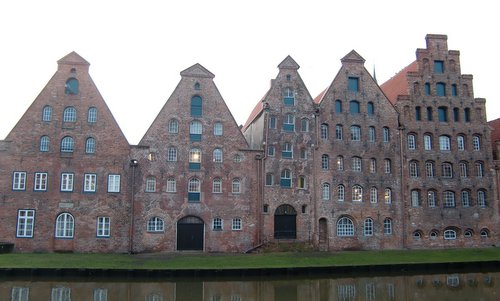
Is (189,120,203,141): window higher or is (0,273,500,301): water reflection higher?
(189,120,203,141): window

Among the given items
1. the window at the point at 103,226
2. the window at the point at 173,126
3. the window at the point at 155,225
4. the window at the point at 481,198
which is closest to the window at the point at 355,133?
the window at the point at 481,198

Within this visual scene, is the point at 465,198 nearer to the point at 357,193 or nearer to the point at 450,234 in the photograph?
the point at 450,234

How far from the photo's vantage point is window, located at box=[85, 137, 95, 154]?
31531 mm

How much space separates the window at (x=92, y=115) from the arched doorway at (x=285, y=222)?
46.7 feet

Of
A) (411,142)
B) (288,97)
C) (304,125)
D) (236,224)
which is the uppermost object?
(288,97)

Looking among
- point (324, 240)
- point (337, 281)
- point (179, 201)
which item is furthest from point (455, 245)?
point (179, 201)

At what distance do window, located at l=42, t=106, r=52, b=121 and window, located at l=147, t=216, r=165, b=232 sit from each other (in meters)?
9.78

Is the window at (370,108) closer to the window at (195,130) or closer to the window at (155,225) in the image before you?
the window at (195,130)

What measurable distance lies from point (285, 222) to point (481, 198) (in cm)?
1618

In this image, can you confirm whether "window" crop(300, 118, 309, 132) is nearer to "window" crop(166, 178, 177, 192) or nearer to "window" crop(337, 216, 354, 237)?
"window" crop(337, 216, 354, 237)

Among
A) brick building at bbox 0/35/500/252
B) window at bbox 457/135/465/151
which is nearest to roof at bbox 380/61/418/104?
brick building at bbox 0/35/500/252

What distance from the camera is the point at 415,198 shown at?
35594mm

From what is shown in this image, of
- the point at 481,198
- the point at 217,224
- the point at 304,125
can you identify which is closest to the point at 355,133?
the point at 304,125

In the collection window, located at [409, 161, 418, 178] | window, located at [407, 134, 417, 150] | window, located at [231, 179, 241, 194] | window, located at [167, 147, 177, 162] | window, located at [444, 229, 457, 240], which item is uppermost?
window, located at [407, 134, 417, 150]
